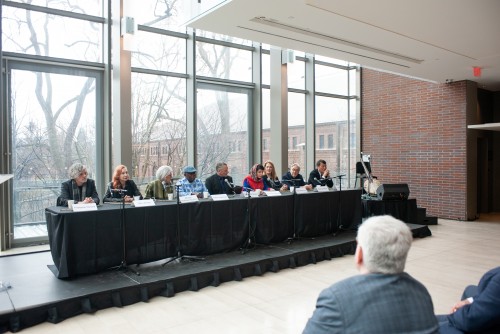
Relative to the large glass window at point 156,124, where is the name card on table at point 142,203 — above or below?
below

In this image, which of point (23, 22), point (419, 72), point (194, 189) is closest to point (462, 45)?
point (419, 72)

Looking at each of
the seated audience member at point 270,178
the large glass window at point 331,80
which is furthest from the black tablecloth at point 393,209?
the large glass window at point 331,80

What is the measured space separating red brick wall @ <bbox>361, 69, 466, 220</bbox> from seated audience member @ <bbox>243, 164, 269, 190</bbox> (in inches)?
188

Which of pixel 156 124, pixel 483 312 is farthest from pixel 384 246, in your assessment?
pixel 156 124

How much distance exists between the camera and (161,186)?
4.86 m

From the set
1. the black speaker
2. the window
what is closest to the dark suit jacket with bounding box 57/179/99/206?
the black speaker

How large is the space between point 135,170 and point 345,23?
4.13 m

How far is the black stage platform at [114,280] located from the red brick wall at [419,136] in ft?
14.8

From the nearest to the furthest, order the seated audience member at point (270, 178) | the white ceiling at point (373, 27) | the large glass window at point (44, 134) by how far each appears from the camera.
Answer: the white ceiling at point (373, 27) < the large glass window at point (44, 134) < the seated audience member at point (270, 178)

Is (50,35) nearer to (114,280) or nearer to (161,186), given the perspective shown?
(161,186)

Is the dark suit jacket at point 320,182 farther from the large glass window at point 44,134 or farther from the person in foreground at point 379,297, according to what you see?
the person in foreground at point 379,297

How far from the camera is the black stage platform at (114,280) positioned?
10.3 feet

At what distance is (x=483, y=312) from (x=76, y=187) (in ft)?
13.4

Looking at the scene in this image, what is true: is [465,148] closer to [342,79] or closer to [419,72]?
[419,72]
